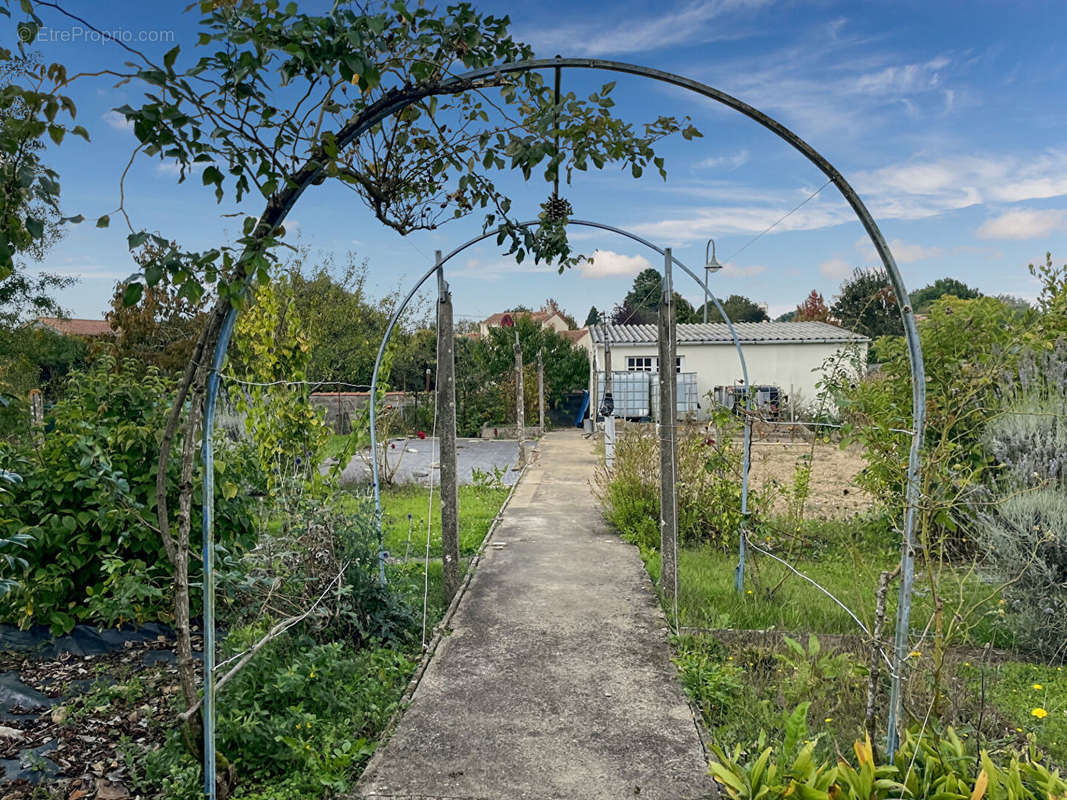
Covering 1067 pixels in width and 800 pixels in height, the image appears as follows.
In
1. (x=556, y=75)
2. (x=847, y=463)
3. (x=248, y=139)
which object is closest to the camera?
(x=248, y=139)

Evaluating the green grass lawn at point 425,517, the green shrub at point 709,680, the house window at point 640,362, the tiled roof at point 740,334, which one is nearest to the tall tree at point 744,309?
the tiled roof at point 740,334

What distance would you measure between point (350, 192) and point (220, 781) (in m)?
2.58

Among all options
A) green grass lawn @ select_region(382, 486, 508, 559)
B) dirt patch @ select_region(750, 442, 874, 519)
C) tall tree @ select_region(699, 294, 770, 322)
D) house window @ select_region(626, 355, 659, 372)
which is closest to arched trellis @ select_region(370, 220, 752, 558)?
green grass lawn @ select_region(382, 486, 508, 559)

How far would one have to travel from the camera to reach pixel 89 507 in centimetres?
420

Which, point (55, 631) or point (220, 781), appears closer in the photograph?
point (220, 781)

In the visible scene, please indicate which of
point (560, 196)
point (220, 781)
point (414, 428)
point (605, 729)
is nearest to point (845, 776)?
point (605, 729)

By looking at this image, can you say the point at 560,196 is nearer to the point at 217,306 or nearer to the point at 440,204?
the point at 440,204

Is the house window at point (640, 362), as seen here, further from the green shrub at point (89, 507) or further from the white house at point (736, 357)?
the green shrub at point (89, 507)

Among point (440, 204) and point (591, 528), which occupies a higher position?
point (440, 204)

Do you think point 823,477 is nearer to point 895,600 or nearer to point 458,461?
point 895,600

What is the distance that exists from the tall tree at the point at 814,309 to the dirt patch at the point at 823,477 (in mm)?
14659

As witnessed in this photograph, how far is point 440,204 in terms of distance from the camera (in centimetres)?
334

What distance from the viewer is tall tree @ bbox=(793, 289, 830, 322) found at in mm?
28766

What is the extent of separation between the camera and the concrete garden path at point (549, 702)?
2.85 metres
